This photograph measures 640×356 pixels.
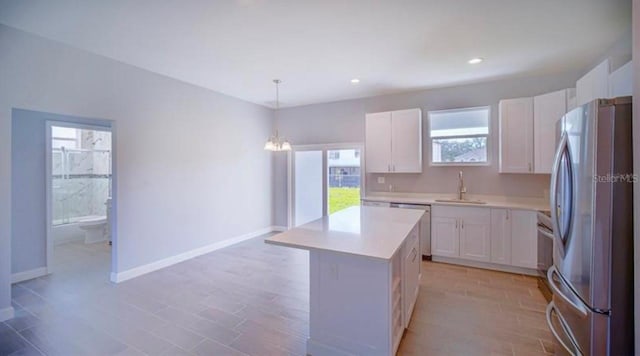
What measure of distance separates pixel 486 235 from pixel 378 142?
7.32 ft

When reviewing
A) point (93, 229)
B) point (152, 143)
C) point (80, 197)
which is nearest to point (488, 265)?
point (152, 143)

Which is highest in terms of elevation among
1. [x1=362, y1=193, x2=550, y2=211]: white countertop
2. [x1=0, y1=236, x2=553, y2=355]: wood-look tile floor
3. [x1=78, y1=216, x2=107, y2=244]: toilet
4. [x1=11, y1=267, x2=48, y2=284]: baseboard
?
[x1=362, y1=193, x2=550, y2=211]: white countertop

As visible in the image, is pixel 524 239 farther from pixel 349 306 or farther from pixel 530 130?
pixel 349 306

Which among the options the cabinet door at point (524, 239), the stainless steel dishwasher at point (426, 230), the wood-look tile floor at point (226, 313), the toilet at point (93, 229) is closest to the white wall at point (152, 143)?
the wood-look tile floor at point (226, 313)

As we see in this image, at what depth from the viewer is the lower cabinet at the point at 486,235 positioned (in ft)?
12.2

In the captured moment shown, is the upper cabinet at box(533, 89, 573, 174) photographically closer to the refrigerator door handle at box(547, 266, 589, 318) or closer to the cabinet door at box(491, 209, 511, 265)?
the cabinet door at box(491, 209, 511, 265)

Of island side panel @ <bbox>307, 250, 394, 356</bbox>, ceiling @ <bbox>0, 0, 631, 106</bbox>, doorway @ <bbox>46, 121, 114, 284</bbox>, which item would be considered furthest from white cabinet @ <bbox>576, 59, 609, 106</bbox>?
doorway @ <bbox>46, 121, 114, 284</bbox>

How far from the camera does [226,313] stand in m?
2.78

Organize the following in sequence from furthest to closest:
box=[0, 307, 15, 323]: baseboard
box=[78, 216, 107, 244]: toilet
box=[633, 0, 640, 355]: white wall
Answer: box=[78, 216, 107, 244]: toilet → box=[0, 307, 15, 323]: baseboard → box=[633, 0, 640, 355]: white wall

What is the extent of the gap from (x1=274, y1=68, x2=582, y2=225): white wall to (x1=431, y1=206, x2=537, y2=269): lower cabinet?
0.69 metres

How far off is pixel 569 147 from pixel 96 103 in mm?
4665

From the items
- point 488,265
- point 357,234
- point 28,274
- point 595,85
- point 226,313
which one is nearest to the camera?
point 357,234

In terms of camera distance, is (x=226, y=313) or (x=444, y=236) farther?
(x=444, y=236)

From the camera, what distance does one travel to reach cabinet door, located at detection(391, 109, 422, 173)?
4672mm
